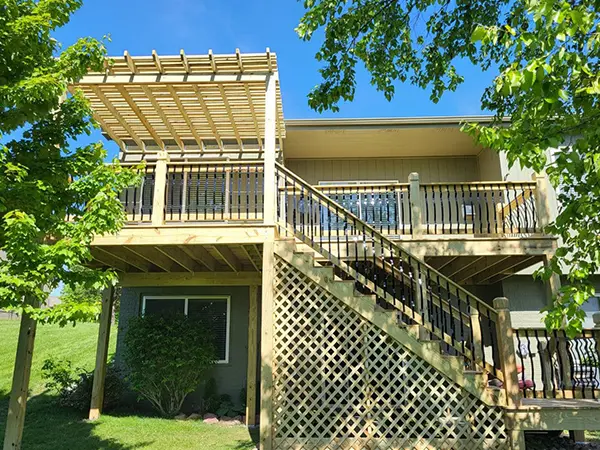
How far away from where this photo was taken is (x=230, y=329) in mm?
10344

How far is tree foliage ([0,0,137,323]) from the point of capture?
473cm

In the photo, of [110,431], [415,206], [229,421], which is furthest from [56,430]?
[415,206]

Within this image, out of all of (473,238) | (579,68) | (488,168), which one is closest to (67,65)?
(579,68)

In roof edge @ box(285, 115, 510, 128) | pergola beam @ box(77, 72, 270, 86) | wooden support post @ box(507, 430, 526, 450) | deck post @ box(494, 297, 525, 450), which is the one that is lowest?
wooden support post @ box(507, 430, 526, 450)

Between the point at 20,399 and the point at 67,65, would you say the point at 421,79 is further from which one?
the point at 20,399

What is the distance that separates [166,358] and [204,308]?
167 centimetres

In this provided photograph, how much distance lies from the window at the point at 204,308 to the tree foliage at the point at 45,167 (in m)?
5.05

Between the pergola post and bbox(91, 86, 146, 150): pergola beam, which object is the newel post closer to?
the pergola post

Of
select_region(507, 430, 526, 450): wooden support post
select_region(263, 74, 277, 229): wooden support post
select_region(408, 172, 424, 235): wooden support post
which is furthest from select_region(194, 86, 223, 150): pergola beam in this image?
select_region(507, 430, 526, 450): wooden support post

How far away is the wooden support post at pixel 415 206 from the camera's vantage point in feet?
27.7

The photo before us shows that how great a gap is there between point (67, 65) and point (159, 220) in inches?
99.2

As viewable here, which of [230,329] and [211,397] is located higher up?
[230,329]

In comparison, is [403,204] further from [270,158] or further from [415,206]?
[270,158]

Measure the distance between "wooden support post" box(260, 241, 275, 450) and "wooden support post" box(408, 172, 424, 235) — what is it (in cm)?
288
